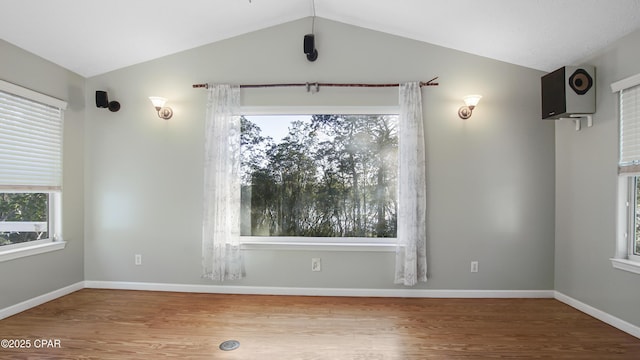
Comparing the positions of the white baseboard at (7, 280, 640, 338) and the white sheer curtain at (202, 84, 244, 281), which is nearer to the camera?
the white baseboard at (7, 280, 640, 338)

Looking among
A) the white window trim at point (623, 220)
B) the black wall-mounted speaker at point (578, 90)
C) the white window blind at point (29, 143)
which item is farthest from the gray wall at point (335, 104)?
the white window trim at point (623, 220)

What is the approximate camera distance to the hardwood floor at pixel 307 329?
7.24ft

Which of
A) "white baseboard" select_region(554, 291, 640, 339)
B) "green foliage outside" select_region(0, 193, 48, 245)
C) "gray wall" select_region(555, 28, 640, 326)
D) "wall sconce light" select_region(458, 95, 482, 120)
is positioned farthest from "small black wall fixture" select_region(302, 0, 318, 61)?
"white baseboard" select_region(554, 291, 640, 339)

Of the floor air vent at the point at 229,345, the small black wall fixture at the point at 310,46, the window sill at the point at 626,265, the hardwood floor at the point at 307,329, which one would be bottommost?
the hardwood floor at the point at 307,329

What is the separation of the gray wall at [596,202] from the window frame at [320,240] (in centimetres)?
175

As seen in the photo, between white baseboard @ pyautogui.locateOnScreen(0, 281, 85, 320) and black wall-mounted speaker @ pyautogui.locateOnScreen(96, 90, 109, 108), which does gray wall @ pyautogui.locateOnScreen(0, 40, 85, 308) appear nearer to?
white baseboard @ pyautogui.locateOnScreen(0, 281, 85, 320)

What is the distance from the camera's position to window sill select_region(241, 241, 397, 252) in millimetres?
3301

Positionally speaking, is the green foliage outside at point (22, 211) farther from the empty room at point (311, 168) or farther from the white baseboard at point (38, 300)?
the white baseboard at point (38, 300)

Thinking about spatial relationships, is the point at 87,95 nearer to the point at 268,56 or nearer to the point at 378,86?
the point at 268,56

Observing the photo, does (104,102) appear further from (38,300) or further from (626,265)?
(626,265)

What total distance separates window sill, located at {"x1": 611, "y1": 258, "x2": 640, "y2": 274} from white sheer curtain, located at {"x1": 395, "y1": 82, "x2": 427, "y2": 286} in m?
1.56

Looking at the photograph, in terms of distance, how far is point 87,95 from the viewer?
3.53 m

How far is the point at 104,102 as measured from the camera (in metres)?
3.39

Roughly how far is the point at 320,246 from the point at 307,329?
0.95 meters
